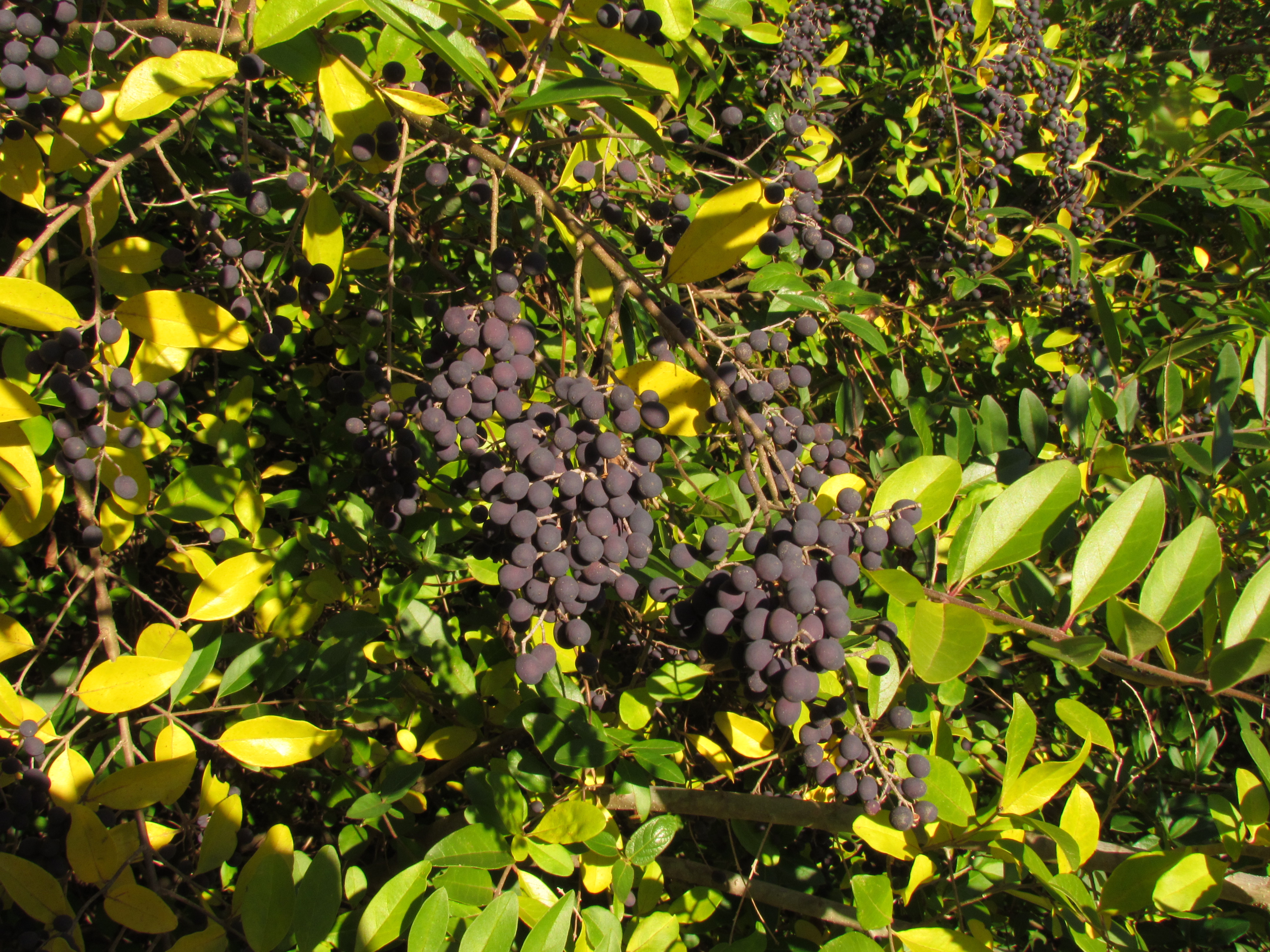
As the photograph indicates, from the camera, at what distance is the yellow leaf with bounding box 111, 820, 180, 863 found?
1.25 metres

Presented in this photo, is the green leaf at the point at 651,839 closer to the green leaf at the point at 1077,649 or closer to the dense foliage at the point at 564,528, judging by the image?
the dense foliage at the point at 564,528

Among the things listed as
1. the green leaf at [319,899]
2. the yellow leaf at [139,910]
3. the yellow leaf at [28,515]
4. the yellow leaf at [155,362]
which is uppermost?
the yellow leaf at [155,362]

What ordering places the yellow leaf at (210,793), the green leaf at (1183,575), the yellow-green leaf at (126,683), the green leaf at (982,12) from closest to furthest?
the green leaf at (1183,575) → the yellow-green leaf at (126,683) → the yellow leaf at (210,793) → the green leaf at (982,12)

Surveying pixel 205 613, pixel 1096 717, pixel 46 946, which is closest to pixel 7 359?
pixel 205 613

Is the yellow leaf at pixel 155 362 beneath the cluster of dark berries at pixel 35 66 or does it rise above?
beneath

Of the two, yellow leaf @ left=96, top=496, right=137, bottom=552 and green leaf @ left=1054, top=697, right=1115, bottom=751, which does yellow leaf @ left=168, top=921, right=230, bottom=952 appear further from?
green leaf @ left=1054, top=697, right=1115, bottom=751

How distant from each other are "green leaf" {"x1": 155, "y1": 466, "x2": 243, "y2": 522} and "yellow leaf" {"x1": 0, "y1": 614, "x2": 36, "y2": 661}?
1.18 feet

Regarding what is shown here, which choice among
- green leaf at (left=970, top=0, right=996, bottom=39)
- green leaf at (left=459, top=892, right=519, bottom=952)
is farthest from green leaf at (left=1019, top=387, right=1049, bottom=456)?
green leaf at (left=970, top=0, right=996, bottom=39)

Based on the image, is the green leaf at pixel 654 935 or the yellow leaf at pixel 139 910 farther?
the green leaf at pixel 654 935

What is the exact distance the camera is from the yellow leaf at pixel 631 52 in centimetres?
115

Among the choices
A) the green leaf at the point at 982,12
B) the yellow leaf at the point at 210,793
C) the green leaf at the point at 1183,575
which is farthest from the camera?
the green leaf at the point at 982,12

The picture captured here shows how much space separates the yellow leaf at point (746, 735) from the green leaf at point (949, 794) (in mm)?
415

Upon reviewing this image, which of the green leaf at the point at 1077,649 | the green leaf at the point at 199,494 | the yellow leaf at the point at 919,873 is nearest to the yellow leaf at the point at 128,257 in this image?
the green leaf at the point at 199,494

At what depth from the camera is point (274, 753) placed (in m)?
1.34
